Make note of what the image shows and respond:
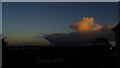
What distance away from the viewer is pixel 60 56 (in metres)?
9.67

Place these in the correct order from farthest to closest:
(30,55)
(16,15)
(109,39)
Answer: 1. (16,15)
2. (109,39)
3. (30,55)

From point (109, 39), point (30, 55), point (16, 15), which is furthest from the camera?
point (16, 15)

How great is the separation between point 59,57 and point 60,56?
0.21ft

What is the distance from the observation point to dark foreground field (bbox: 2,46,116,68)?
30.9 feet

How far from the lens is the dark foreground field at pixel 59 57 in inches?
371

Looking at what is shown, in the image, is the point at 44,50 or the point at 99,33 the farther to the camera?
the point at 99,33

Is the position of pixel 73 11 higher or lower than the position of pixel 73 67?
higher

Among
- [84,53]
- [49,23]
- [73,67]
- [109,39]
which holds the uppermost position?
[49,23]

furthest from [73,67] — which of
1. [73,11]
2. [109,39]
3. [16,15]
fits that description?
[16,15]

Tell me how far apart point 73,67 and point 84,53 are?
81 centimetres

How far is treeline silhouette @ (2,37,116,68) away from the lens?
9.43 meters

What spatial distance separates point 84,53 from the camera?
953cm

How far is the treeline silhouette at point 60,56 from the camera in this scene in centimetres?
943

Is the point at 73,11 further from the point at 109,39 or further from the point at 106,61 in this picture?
the point at 106,61
